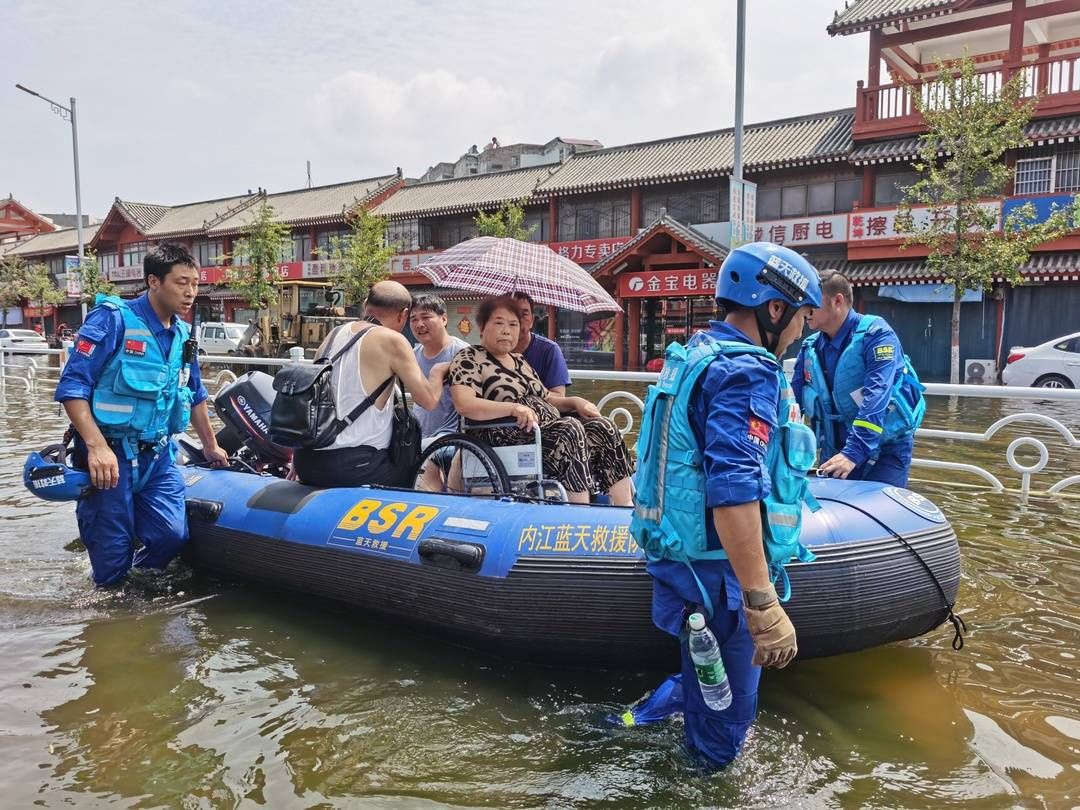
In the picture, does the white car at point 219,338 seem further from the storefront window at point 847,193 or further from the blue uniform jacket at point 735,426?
the blue uniform jacket at point 735,426

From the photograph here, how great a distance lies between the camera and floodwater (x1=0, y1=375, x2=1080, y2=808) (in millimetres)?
2723

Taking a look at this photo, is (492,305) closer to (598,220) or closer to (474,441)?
(474,441)

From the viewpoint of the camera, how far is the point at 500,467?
4.20 m

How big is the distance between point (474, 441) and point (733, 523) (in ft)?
7.55

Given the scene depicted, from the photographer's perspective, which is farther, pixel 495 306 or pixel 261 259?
pixel 261 259

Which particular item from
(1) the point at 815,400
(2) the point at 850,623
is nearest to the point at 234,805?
(2) the point at 850,623

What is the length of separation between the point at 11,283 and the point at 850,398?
54.5 m

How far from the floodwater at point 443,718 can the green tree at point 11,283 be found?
166ft

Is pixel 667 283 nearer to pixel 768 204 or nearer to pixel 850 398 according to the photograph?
pixel 768 204

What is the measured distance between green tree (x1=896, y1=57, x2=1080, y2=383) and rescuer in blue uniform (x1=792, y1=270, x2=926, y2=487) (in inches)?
618

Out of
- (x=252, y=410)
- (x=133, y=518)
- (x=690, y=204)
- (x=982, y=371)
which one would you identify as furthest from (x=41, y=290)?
(x=133, y=518)

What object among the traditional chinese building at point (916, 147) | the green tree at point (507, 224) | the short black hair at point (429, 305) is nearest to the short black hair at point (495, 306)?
the short black hair at point (429, 305)

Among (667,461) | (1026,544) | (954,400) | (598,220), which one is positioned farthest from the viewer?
(598,220)

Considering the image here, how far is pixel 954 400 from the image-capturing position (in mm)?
13781
